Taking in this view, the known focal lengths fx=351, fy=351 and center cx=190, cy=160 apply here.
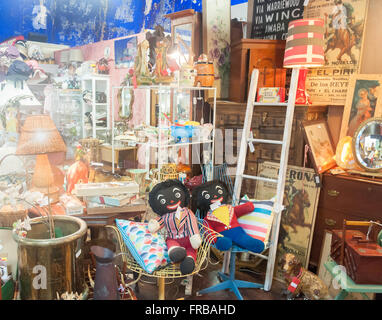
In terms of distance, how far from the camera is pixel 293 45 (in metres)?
2.50

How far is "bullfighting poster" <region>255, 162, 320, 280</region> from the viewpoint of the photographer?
2.58 meters

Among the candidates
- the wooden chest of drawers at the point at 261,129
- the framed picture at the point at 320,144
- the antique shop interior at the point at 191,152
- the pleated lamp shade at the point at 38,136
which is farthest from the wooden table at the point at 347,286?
the pleated lamp shade at the point at 38,136

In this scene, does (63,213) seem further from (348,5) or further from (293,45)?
(348,5)

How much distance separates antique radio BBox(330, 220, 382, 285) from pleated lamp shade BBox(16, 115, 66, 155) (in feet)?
5.64

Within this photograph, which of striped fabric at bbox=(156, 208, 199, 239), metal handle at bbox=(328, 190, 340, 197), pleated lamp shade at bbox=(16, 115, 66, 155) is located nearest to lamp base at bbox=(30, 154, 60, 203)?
pleated lamp shade at bbox=(16, 115, 66, 155)

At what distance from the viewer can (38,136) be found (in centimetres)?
192

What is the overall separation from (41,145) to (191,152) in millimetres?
1504

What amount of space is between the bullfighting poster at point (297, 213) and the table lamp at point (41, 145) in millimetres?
1602

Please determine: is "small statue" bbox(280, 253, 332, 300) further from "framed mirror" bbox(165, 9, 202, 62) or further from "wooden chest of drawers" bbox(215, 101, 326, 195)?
"framed mirror" bbox(165, 9, 202, 62)

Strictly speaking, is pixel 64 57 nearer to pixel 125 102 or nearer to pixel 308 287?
pixel 125 102

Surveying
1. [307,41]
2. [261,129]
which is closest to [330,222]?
[261,129]

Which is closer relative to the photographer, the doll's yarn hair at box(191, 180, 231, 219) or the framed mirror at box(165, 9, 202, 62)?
the doll's yarn hair at box(191, 180, 231, 219)

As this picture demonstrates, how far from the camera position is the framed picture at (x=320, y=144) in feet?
8.50

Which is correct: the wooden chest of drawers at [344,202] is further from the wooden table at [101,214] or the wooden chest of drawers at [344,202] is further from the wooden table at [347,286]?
the wooden table at [101,214]
